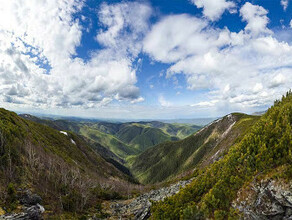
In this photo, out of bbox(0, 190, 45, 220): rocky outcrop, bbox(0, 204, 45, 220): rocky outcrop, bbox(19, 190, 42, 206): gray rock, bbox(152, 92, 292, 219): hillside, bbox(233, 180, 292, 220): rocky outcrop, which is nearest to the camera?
bbox(233, 180, 292, 220): rocky outcrop

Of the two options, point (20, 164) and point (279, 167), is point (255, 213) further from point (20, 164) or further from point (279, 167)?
point (20, 164)

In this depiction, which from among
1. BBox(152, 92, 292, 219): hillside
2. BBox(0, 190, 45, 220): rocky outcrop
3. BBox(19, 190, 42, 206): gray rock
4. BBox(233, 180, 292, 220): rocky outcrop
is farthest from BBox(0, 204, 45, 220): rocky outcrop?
BBox(233, 180, 292, 220): rocky outcrop

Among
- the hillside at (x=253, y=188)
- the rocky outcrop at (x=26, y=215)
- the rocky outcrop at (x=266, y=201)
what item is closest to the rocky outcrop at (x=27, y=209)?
the rocky outcrop at (x=26, y=215)

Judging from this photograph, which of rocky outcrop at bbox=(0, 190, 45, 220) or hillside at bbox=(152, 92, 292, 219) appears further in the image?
rocky outcrop at bbox=(0, 190, 45, 220)

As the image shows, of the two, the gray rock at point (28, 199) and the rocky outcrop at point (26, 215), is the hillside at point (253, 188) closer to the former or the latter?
the rocky outcrop at point (26, 215)

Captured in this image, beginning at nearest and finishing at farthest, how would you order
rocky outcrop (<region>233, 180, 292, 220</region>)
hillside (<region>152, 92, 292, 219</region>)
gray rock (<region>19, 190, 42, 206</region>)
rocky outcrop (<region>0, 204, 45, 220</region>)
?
rocky outcrop (<region>233, 180, 292, 220</region>) < hillside (<region>152, 92, 292, 219</region>) < rocky outcrop (<region>0, 204, 45, 220</region>) < gray rock (<region>19, 190, 42, 206</region>)

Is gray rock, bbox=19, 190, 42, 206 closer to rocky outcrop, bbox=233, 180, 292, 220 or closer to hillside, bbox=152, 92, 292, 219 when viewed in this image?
hillside, bbox=152, 92, 292, 219

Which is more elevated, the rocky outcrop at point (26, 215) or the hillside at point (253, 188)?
the hillside at point (253, 188)

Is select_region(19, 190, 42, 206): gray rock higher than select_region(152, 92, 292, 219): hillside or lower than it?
lower
